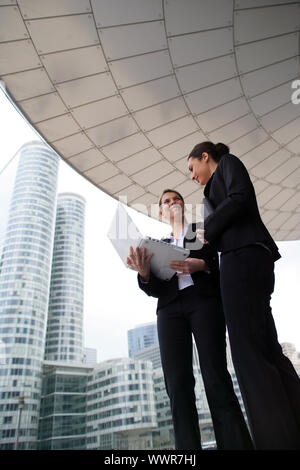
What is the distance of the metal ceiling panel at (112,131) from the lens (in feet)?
15.8

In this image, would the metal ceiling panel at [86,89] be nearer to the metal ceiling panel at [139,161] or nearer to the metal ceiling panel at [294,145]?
the metal ceiling panel at [139,161]

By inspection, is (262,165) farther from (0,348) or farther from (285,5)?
(0,348)

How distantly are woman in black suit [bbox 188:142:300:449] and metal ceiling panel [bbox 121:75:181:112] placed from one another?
2.98 m

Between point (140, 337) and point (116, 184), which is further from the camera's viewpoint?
point (140, 337)

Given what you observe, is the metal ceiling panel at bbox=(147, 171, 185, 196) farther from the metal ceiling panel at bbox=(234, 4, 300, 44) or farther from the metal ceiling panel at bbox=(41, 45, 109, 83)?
the metal ceiling panel at bbox=(234, 4, 300, 44)

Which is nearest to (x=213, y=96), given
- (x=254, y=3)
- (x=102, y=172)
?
(x=254, y=3)

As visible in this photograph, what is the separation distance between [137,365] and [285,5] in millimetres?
61088

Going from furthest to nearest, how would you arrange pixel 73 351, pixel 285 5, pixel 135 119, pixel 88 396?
1. pixel 73 351
2. pixel 88 396
3. pixel 135 119
4. pixel 285 5

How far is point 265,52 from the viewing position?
4113 millimetres

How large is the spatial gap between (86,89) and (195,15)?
1.80 metres

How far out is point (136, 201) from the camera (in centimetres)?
636

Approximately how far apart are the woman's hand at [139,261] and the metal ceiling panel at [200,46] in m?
3.24

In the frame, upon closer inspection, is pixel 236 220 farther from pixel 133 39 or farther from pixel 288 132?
pixel 288 132

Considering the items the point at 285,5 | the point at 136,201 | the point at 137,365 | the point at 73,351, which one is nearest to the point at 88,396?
the point at 137,365
